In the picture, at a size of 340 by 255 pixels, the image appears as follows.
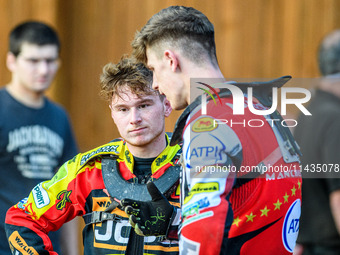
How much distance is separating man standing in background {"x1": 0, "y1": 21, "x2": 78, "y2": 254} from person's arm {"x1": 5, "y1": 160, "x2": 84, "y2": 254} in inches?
48.7

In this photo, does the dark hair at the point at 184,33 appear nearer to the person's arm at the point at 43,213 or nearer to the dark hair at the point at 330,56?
the person's arm at the point at 43,213

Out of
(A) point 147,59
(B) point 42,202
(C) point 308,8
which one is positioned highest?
(C) point 308,8

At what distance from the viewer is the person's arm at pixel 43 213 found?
117 inches

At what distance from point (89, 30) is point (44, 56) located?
4.40ft

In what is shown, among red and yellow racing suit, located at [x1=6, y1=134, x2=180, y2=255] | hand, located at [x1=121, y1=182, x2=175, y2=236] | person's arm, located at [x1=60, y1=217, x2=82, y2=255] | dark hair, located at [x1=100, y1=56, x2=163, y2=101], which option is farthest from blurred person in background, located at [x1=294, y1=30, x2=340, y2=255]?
person's arm, located at [x1=60, y1=217, x2=82, y2=255]

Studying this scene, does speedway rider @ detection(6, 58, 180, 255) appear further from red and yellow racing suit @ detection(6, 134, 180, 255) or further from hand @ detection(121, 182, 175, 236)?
hand @ detection(121, 182, 175, 236)

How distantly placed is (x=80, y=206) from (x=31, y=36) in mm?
2344

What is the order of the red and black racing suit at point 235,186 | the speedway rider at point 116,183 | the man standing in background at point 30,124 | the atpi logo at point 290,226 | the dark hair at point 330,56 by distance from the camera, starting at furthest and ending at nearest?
the man standing in background at point 30,124
the dark hair at point 330,56
the speedway rider at point 116,183
the atpi logo at point 290,226
the red and black racing suit at point 235,186

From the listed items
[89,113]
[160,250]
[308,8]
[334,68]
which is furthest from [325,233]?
[89,113]

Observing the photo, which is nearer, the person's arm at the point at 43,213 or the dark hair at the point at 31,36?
the person's arm at the point at 43,213

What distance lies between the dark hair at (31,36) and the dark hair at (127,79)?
6.24 ft

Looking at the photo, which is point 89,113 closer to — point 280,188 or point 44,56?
point 44,56

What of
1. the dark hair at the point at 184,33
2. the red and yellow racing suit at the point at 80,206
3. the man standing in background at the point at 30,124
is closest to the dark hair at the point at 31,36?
the man standing in background at the point at 30,124

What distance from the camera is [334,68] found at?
3750 millimetres
